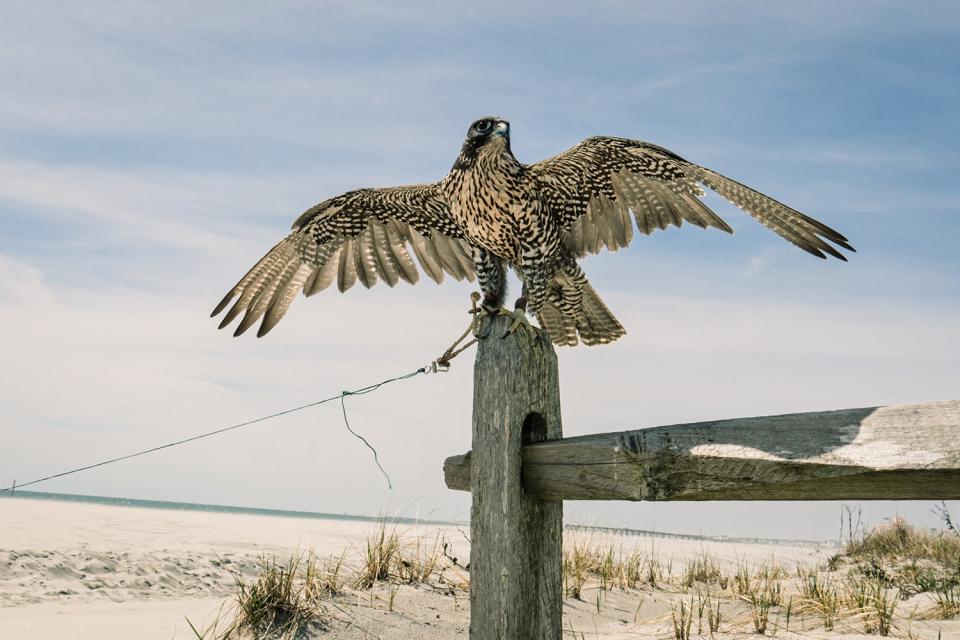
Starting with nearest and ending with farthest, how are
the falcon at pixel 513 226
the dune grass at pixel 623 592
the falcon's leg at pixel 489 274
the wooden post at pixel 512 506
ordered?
the wooden post at pixel 512 506 < the falcon at pixel 513 226 < the falcon's leg at pixel 489 274 < the dune grass at pixel 623 592

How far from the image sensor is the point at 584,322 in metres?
4.98

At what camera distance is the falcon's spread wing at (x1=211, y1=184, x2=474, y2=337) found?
190 inches

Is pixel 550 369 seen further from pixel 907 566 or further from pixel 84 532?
pixel 84 532

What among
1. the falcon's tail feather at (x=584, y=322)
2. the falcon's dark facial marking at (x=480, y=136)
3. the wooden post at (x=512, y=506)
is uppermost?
the falcon's dark facial marking at (x=480, y=136)

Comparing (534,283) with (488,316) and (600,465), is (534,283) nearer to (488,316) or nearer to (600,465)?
(488,316)

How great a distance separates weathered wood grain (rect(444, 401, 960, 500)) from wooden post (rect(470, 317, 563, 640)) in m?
0.21

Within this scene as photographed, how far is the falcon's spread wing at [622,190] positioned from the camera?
4109 millimetres

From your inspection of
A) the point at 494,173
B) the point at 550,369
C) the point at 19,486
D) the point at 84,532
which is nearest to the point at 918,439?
the point at 550,369

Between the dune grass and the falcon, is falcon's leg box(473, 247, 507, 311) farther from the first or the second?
the dune grass

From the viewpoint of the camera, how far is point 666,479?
2.46 metres

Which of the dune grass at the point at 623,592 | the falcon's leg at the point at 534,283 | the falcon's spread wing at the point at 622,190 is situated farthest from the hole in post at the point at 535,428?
the dune grass at the point at 623,592

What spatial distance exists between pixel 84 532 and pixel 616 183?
783cm

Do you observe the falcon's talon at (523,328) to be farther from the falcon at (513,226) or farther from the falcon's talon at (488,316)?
the falcon at (513,226)

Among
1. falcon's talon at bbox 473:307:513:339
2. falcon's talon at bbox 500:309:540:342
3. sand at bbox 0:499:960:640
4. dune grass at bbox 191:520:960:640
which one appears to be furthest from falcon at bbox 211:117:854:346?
sand at bbox 0:499:960:640
